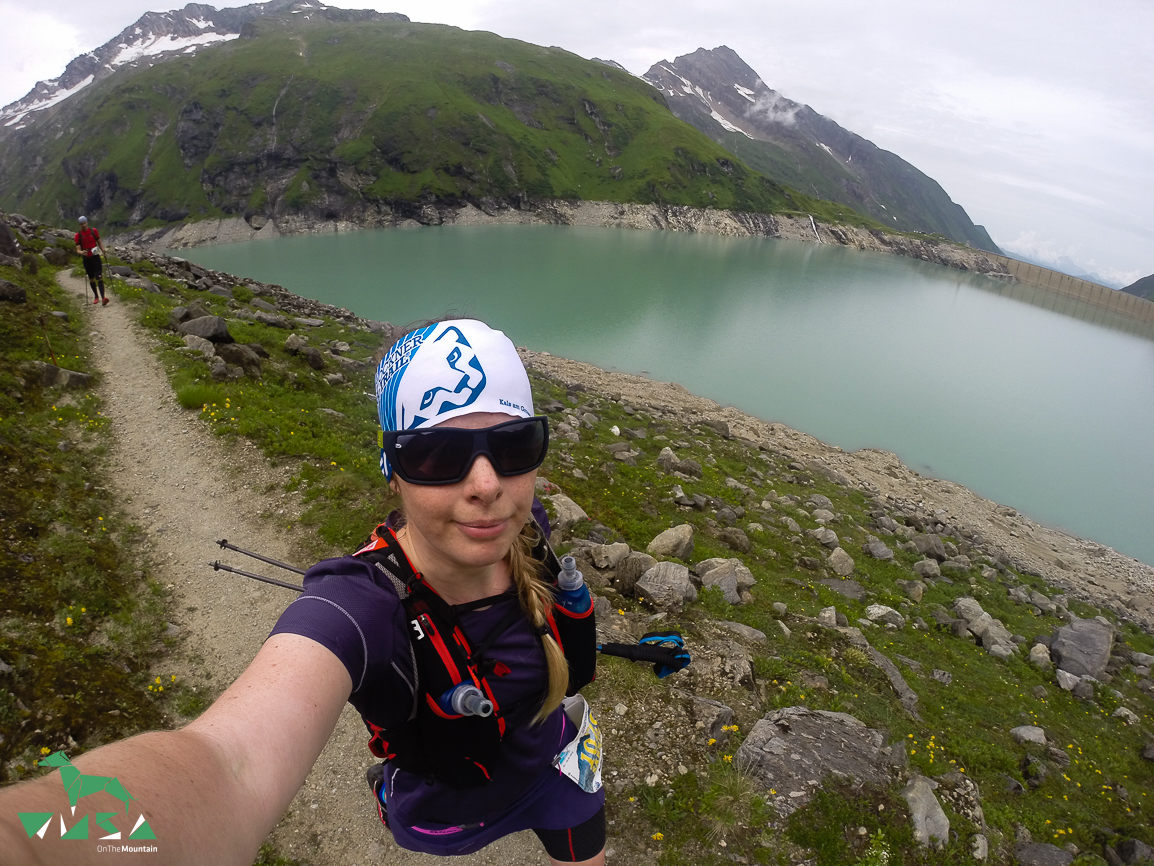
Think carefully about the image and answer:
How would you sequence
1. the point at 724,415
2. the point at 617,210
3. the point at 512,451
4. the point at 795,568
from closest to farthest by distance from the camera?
the point at 512,451, the point at 795,568, the point at 724,415, the point at 617,210

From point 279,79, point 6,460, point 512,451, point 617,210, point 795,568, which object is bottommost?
point 795,568

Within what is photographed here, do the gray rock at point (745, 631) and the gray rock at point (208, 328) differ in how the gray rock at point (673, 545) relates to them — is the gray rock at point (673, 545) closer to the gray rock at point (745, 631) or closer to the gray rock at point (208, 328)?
the gray rock at point (745, 631)

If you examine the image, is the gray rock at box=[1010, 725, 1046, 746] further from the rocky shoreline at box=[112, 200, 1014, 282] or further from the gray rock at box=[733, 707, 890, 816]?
the rocky shoreline at box=[112, 200, 1014, 282]

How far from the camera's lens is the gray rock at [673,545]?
10328 millimetres

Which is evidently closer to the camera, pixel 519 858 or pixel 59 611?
pixel 519 858

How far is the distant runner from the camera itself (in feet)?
53.6

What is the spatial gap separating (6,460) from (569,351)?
101ft

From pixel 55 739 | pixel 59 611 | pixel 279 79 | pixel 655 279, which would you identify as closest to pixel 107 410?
pixel 59 611

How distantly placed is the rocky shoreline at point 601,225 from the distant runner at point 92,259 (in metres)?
119

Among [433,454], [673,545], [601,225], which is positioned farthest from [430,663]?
[601,225]

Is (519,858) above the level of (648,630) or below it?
below

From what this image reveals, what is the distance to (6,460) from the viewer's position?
7695 millimetres

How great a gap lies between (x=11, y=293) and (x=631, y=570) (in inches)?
685

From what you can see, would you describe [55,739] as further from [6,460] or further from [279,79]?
[279,79]
